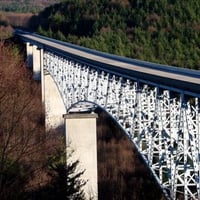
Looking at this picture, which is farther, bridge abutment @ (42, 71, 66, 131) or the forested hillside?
the forested hillside

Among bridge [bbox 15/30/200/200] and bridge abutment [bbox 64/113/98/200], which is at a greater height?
bridge [bbox 15/30/200/200]

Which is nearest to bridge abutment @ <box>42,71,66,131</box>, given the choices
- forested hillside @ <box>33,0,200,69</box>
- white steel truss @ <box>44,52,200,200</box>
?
white steel truss @ <box>44,52,200,200</box>

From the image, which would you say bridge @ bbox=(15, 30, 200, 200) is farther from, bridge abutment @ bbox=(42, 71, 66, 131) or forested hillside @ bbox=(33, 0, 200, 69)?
forested hillside @ bbox=(33, 0, 200, 69)

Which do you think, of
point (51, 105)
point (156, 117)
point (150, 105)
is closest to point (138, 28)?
point (51, 105)

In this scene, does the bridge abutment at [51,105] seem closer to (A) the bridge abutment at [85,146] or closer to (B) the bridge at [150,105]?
(B) the bridge at [150,105]

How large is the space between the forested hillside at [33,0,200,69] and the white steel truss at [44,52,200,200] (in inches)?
1329

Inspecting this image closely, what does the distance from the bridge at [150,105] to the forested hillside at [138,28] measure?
102ft

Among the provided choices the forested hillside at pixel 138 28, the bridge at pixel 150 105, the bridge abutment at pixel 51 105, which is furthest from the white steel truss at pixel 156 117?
the forested hillside at pixel 138 28

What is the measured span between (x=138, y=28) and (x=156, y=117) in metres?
71.9

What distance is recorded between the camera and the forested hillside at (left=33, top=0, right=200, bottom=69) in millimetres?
80125

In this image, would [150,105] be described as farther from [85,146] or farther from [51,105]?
[51,105]

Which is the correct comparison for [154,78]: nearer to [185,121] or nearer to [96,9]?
[185,121]

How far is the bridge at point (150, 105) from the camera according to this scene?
752 inches

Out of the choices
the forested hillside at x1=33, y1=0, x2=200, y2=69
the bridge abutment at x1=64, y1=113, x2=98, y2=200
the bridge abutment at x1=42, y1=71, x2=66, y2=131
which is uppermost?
the forested hillside at x1=33, y1=0, x2=200, y2=69
